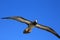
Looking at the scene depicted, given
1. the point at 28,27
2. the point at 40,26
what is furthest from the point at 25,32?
the point at 40,26

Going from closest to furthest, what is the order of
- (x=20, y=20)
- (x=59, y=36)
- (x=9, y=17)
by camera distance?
1. (x=9, y=17)
2. (x=20, y=20)
3. (x=59, y=36)

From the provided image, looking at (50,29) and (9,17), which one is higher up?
(50,29)

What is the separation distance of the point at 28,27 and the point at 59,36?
317cm

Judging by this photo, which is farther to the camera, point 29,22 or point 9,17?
point 29,22

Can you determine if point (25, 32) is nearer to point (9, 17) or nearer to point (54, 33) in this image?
point (9, 17)

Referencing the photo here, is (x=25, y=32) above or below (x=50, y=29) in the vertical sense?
below

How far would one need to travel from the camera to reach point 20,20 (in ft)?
71.5

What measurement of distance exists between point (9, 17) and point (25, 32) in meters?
2.04

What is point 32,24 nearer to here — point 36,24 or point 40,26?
point 36,24

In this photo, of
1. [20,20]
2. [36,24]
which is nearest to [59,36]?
[36,24]

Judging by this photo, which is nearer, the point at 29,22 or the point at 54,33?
the point at 29,22

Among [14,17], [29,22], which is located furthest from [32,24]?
[14,17]

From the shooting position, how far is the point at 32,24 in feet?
72.5

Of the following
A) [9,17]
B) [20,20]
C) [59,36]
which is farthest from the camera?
[59,36]
